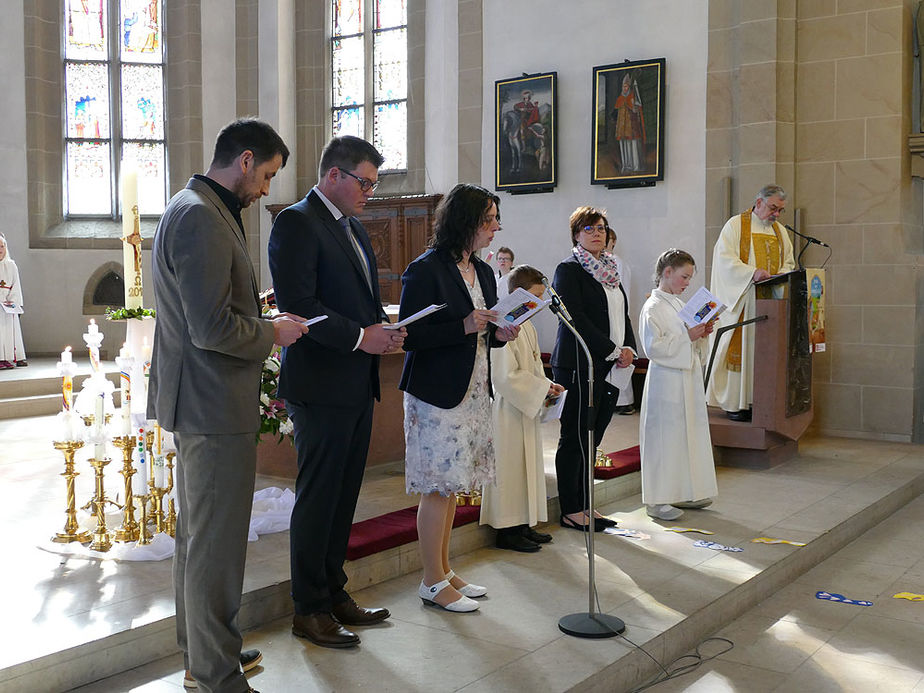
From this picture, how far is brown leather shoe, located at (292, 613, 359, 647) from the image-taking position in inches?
129

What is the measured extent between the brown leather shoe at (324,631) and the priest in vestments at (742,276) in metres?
4.55

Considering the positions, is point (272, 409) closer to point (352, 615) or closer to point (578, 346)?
point (578, 346)

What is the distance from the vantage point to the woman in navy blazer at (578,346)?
483 centimetres

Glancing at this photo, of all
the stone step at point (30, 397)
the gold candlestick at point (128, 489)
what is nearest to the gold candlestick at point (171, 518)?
the gold candlestick at point (128, 489)

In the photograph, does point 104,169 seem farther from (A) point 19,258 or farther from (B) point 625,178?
(B) point 625,178

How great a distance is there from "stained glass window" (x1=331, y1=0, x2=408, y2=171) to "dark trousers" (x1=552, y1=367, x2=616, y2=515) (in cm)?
753

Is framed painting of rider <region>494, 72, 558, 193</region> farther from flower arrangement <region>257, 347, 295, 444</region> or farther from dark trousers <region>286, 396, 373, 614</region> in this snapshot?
dark trousers <region>286, 396, 373, 614</region>

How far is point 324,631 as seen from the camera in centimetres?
330

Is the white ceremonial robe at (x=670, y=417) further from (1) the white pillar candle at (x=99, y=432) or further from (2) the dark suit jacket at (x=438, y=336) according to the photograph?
(1) the white pillar candle at (x=99, y=432)

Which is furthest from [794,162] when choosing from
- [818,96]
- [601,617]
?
[601,617]

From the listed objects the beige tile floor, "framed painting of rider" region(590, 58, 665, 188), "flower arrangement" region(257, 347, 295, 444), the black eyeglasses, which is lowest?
the beige tile floor

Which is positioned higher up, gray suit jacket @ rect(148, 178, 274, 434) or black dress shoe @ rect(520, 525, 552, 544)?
gray suit jacket @ rect(148, 178, 274, 434)

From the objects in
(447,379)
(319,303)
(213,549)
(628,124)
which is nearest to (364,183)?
(319,303)

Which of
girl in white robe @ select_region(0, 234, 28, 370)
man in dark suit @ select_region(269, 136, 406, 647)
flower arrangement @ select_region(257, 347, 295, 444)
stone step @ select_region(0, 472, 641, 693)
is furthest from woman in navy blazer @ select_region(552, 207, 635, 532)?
girl in white robe @ select_region(0, 234, 28, 370)
